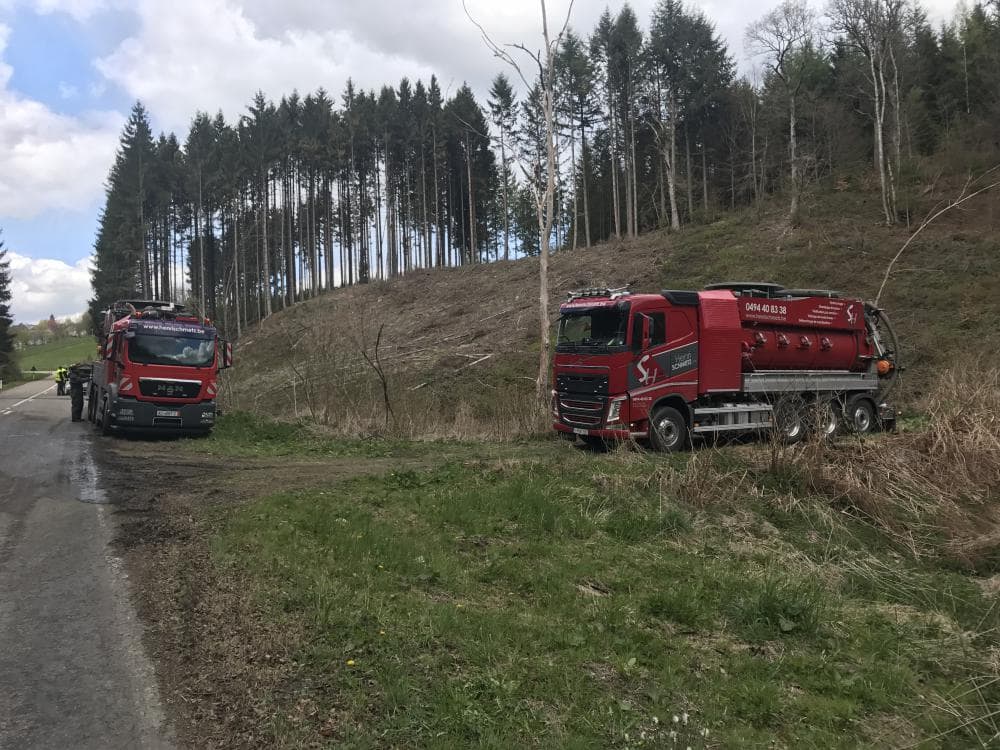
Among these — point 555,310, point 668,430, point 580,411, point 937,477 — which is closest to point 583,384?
point 580,411

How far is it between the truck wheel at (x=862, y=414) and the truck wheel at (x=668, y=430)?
5.39m

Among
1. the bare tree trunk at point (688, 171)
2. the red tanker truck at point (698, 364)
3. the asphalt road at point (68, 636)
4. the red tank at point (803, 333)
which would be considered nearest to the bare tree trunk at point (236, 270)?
the bare tree trunk at point (688, 171)

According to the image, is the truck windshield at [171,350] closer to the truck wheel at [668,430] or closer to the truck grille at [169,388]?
the truck grille at [169,388]

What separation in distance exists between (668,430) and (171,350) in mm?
12367

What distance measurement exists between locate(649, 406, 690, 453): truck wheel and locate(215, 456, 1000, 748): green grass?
15.4 feet

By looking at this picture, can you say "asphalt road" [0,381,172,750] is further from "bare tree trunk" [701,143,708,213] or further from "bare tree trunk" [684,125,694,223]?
"bare tree trunk" [701,143,708,213]

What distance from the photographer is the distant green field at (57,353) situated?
8257cm

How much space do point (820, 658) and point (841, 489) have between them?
499cm

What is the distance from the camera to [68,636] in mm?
4617

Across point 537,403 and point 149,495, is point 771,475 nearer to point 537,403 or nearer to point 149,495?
point 537,403

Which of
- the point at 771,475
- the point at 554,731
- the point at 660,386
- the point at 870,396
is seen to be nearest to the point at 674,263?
the point at 870,396

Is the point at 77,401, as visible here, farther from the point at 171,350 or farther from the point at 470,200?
the point at 470,200

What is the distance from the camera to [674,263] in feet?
103

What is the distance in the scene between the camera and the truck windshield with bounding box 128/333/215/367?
15.8m
